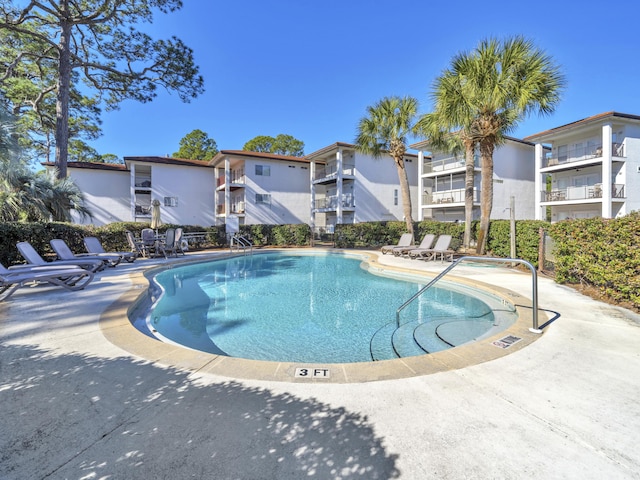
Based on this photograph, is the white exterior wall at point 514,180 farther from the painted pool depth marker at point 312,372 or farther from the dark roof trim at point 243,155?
the painted pool depth marker at point 312,372

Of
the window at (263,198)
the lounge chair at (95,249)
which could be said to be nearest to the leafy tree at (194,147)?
the window at (263,198)

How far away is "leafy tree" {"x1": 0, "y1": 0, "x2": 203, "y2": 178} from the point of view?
16484 millimetres

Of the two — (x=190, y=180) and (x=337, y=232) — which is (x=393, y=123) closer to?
(x=337, y=232)

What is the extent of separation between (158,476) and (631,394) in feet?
12.5

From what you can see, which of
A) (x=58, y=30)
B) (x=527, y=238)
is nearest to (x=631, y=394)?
(x=527, y=238)

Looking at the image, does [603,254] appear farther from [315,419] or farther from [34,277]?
[34,277]

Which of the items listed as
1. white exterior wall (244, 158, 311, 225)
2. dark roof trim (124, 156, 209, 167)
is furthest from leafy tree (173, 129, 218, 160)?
white exterior wall (244, 158, 311, 225)

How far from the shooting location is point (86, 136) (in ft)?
95.7

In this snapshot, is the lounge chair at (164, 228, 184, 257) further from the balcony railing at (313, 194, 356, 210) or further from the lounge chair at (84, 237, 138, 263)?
the balcony railing at (313, 194, 356, 210)

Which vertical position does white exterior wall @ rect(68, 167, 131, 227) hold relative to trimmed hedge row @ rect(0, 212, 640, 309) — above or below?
above

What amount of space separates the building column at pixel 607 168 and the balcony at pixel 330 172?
16.6 metres

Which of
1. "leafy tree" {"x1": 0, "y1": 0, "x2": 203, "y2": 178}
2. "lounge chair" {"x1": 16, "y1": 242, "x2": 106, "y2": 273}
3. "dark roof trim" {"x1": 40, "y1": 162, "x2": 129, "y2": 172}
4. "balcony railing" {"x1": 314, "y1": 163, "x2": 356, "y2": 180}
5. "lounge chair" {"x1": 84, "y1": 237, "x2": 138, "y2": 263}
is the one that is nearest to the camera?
"lounge chair" {"x1": 16, "y1": 242, "x2": 106, "y2": 273}

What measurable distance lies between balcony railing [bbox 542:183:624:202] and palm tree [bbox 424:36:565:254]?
12965 mm

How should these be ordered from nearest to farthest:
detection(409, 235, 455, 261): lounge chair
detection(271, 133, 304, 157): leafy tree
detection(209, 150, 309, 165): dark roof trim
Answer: detection(409, 235, 455, 261): lounge chair → detection(209, 150, 309, 165): dark roof trim → detection(271, 133, 304, 157): leafy tree
